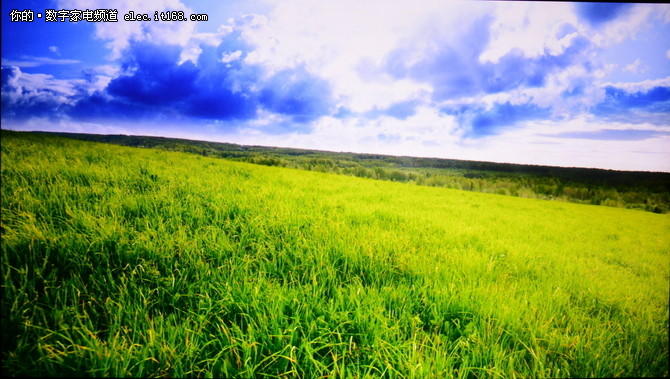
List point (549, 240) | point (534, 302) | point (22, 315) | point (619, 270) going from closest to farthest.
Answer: point (22, 315), point (534, 302), point (619, 270), point (549, 240)

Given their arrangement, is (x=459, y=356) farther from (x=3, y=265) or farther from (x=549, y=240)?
(x=549, y=240)

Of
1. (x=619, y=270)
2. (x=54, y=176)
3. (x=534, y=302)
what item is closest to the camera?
(x=534, y=302)

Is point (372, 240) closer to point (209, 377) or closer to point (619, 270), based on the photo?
point (209, 377)

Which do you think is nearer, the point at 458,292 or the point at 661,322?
the point at 661,322

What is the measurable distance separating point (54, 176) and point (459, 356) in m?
5.68

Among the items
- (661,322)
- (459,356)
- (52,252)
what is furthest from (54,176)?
(661,322)

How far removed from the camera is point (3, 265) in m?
1.72

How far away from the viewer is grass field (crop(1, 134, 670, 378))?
4.38 feet

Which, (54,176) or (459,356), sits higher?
(54,176)

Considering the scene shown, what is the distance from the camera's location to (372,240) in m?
3.16

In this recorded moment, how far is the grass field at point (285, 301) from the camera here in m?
1.33

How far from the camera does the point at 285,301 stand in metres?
1.79

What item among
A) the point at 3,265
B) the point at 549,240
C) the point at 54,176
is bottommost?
the point at 549,240

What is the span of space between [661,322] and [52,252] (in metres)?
4.36
